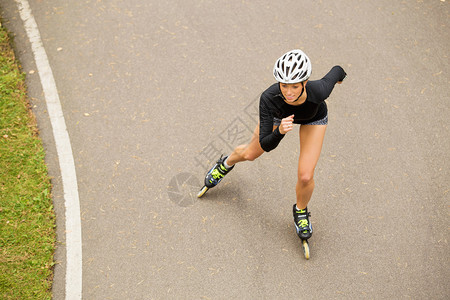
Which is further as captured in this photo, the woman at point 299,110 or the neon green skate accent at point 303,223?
the neon green skate accent at point 303,223

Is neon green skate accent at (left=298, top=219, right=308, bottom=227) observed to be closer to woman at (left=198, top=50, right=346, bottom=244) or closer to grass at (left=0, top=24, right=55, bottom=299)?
woman at (left=198, top=50, right=346, bottom=244)

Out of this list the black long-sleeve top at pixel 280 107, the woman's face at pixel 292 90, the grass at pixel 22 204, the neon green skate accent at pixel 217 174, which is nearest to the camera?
the woman's face at pixel 292 90

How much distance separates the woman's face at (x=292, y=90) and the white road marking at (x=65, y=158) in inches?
137

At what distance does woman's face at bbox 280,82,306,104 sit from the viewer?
451 centimetres

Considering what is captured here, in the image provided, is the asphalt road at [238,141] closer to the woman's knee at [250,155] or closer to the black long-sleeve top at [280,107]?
the woman's knee at [250,155]

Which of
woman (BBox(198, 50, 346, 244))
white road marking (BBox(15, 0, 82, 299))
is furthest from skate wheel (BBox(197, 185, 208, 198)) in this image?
white road marking (BBox(15, 0, 82, 299))

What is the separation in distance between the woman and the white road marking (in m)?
2.74

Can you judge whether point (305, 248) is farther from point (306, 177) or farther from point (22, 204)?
point (22, 204)

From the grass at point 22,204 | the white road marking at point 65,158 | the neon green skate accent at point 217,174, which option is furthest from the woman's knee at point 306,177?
the grass at point 22,204

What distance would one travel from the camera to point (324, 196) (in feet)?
19.5

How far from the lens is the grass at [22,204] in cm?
532

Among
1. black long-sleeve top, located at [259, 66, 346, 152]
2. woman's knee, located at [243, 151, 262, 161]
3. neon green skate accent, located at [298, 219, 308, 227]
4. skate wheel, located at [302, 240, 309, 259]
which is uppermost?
black long-sleeve top, located at [259, 66, 346, 152]

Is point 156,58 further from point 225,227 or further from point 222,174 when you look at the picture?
point 225,227

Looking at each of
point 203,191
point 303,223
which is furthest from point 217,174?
point 303,223
